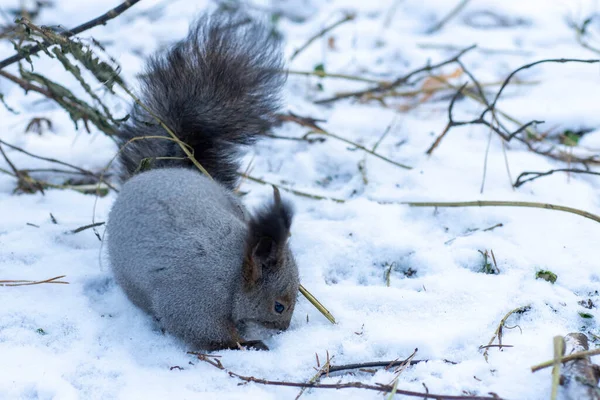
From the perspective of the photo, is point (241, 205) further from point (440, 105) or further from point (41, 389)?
point (440, 105)

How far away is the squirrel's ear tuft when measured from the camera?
4.67ft

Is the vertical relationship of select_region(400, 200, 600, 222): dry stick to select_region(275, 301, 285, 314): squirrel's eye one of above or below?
above

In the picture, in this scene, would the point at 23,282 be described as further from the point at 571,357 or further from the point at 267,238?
the point at 571,357

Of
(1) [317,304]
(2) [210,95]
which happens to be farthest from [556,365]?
(2) [210,95]

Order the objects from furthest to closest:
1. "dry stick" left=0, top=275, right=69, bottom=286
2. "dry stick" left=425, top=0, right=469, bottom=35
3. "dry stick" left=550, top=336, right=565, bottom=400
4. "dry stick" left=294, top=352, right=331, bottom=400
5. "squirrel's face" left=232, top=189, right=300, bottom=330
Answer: "dry stick" left=425, top=0, right=469, bottom=35
"dry stick" left=0, top=275, right=69, bottom=286
"squirrel's face" left=232, top=189, right=300, bottom=330
"dry stick" left=294, top=352, right=331, bottom=400
"dry stick" left=550, top=336, right=565, bottom=400

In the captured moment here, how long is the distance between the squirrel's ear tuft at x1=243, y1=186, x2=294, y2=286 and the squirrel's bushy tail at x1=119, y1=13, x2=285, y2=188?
1.91ft

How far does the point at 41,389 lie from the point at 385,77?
2.74 m

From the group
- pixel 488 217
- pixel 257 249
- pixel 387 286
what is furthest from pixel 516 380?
pixel 488 217

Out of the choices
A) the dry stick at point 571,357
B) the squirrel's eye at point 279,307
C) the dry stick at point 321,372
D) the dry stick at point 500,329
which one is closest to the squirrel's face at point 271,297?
the squirrel's eye at point 279,307

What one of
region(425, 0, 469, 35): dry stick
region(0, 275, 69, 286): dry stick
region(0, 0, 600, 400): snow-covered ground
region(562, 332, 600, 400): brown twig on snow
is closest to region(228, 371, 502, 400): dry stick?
region(0, 0, 600, 400): snow-covered ground

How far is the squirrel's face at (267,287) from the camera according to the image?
1554 millimetres

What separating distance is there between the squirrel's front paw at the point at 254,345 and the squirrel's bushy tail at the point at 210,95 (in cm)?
69

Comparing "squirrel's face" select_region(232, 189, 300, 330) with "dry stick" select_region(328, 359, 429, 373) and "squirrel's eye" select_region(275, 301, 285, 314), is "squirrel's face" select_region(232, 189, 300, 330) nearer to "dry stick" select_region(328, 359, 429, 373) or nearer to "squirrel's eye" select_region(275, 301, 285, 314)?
"squirrel's eye" select_region(275, 301, 285, 314)

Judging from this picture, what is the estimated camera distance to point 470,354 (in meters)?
1.44
